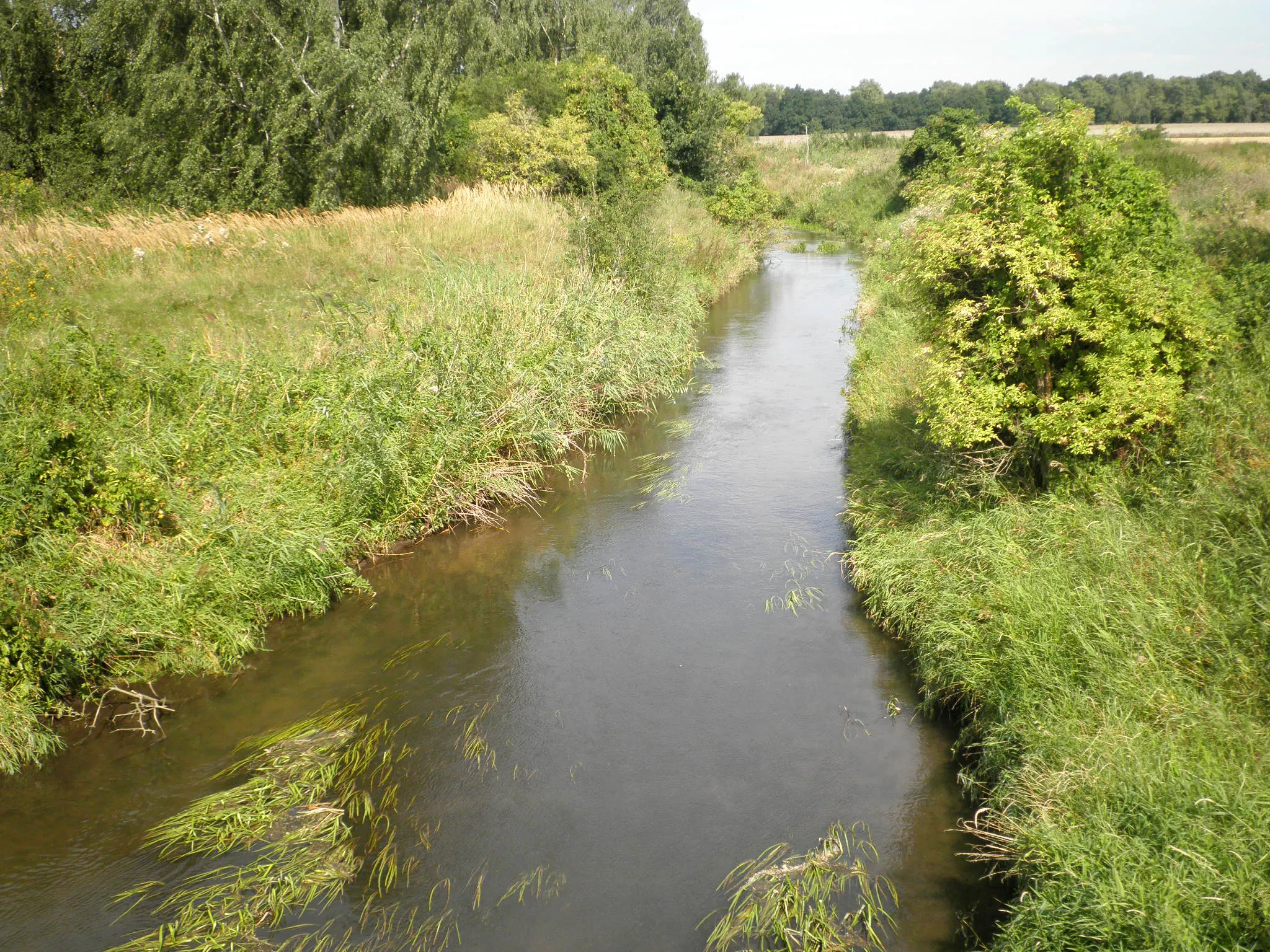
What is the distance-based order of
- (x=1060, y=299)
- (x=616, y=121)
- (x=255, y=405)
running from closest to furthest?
(x=1060, y=299) → (x=255, y=405) → (x=616, y=121)

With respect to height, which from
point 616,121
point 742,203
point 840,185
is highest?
point 616,121

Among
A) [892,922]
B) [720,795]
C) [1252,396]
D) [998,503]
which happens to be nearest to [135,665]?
[720,795]

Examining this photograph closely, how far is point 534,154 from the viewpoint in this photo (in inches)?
875

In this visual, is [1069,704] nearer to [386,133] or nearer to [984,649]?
[984,649]

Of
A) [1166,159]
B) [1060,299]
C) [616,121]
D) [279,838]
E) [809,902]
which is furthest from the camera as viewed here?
[616,121]

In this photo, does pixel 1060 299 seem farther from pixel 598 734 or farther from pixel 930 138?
pixel 930 138

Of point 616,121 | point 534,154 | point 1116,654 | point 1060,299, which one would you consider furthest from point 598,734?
point 616,121

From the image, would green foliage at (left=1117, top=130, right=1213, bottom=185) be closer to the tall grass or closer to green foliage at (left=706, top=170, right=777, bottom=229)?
the tall grass

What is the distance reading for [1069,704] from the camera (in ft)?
16.1

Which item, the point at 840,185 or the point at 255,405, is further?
the point at 840,185

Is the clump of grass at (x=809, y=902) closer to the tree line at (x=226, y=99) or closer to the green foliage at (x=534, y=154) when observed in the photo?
the tree line at (x=226, y=99)

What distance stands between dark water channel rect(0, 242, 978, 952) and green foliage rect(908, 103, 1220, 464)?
229 cm

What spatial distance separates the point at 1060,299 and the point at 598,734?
4.98 metres

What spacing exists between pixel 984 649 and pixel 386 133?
18727 mm
